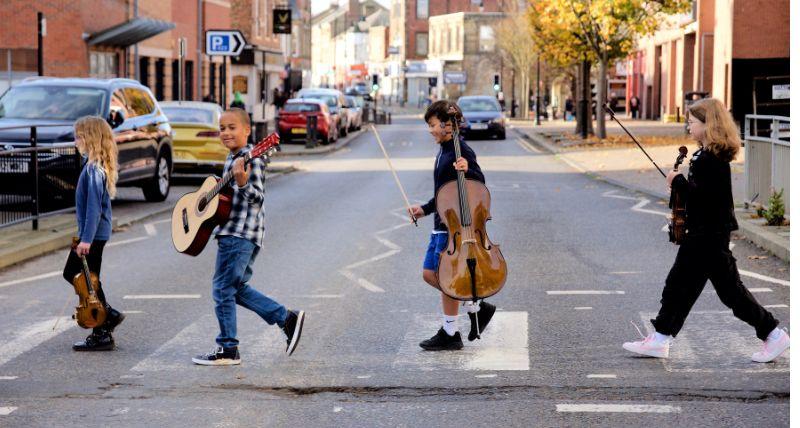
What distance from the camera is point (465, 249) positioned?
25.7ft

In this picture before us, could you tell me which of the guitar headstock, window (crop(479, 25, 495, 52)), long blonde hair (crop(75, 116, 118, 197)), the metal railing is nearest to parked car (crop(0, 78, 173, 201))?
the metal railing

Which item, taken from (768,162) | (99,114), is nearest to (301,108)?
(99,114)

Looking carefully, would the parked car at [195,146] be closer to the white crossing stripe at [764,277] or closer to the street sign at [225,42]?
the street sign at [225,42]

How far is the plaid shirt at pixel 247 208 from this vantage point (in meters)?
7.65

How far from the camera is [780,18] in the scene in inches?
1683

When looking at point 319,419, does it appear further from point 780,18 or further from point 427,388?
point 780,18

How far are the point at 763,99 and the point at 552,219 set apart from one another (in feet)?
68.0

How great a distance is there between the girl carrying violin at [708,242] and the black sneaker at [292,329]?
6.70ft

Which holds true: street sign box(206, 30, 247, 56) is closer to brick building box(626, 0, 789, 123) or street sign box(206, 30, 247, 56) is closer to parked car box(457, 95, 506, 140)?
brick building box(626, 0, 789, 123)

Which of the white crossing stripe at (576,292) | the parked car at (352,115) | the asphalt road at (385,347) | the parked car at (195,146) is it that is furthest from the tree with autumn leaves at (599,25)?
the white crossing stripe at (576,292)

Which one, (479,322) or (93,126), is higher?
(93,126)

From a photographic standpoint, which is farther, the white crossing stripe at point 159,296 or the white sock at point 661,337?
the white crossing stripe at point 159,296

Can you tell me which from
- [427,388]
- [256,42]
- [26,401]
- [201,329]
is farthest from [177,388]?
[256,42]

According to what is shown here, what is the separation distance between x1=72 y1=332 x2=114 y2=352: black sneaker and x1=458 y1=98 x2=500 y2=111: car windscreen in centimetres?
3984
